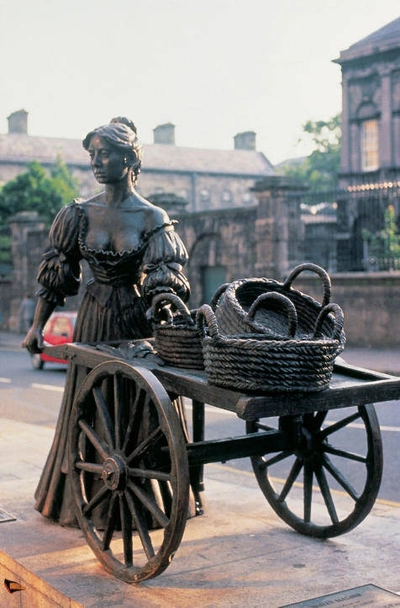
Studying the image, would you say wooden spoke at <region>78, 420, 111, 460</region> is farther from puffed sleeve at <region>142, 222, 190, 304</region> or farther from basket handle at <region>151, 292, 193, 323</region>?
puffed sleeve at <region>142, 222, 190, 304</region>

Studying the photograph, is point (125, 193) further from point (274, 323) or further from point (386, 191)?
point (386, 191)

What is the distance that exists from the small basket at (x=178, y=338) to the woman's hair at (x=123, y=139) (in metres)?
0.97

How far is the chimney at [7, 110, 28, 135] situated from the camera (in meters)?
58.5

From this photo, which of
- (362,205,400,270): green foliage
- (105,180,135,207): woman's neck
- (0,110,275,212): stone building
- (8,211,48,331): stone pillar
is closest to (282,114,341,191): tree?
(0,110,275,212): stone building

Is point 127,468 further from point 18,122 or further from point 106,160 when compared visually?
point 18,122

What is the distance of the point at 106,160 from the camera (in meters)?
5.02

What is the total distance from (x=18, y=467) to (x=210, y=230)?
717 inches

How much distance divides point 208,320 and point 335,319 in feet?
2.04

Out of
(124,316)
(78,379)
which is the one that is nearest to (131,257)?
(124,316)

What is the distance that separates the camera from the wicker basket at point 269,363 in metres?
3.61

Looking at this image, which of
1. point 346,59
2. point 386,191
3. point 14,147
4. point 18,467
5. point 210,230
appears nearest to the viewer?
point 18,467

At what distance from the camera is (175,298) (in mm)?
4473

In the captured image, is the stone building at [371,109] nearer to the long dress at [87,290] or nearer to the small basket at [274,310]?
the long dress at [87,290]

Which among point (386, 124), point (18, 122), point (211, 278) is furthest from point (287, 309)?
point (18, 122)
